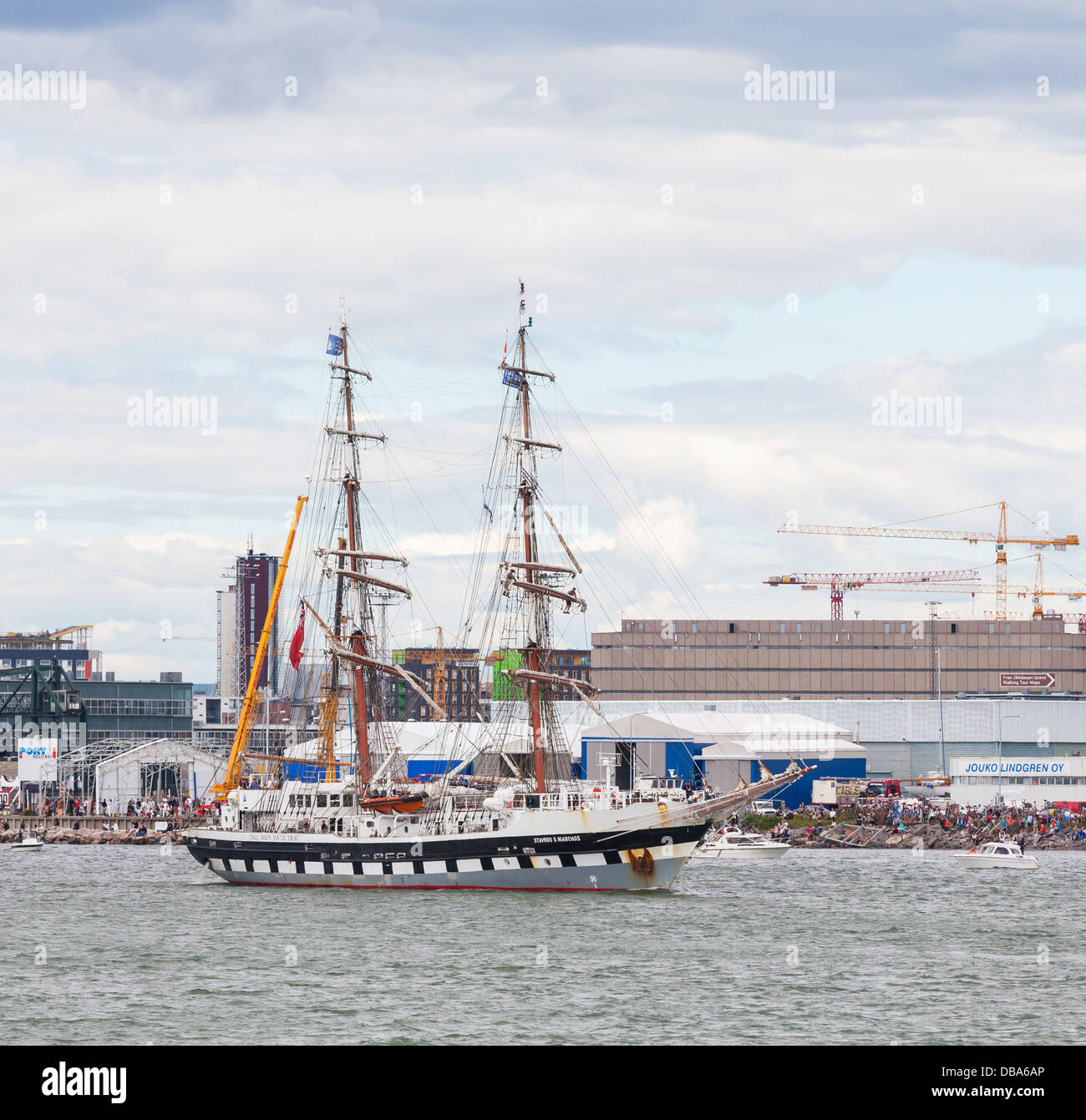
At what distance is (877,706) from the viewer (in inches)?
7328

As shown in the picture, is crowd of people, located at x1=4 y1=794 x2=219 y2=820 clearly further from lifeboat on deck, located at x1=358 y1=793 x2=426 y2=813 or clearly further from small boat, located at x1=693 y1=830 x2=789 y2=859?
lifeboat on deck, located at x1=358 y1=793 x2=426 y2=813

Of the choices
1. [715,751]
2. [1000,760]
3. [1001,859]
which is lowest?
[1001,859]

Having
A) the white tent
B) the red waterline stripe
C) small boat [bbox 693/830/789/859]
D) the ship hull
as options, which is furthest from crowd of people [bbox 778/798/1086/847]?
the white tent

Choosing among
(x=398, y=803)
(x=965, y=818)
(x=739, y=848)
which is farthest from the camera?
(x=965, y=818)

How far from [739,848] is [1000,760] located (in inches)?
1746

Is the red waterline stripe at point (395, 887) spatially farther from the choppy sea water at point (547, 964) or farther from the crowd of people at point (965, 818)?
the crowd of people at point (965, 818)

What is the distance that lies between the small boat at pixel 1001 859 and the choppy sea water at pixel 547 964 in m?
15.3

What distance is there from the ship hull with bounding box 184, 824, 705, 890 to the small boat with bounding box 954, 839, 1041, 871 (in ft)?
100

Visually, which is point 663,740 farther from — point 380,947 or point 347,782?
point 380,947

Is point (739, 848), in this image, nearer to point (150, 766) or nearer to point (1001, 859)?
point (1001, 859)

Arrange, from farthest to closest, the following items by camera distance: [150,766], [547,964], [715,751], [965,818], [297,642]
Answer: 1. [150,766]
2. [715,751]
3. [965,818]
4. [297,642]
5. [547,964]

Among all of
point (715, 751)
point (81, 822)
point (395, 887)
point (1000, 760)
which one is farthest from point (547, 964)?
point (81, 822)

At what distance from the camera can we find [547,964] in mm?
59125

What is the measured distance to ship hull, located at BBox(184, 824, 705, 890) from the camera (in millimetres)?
86562
